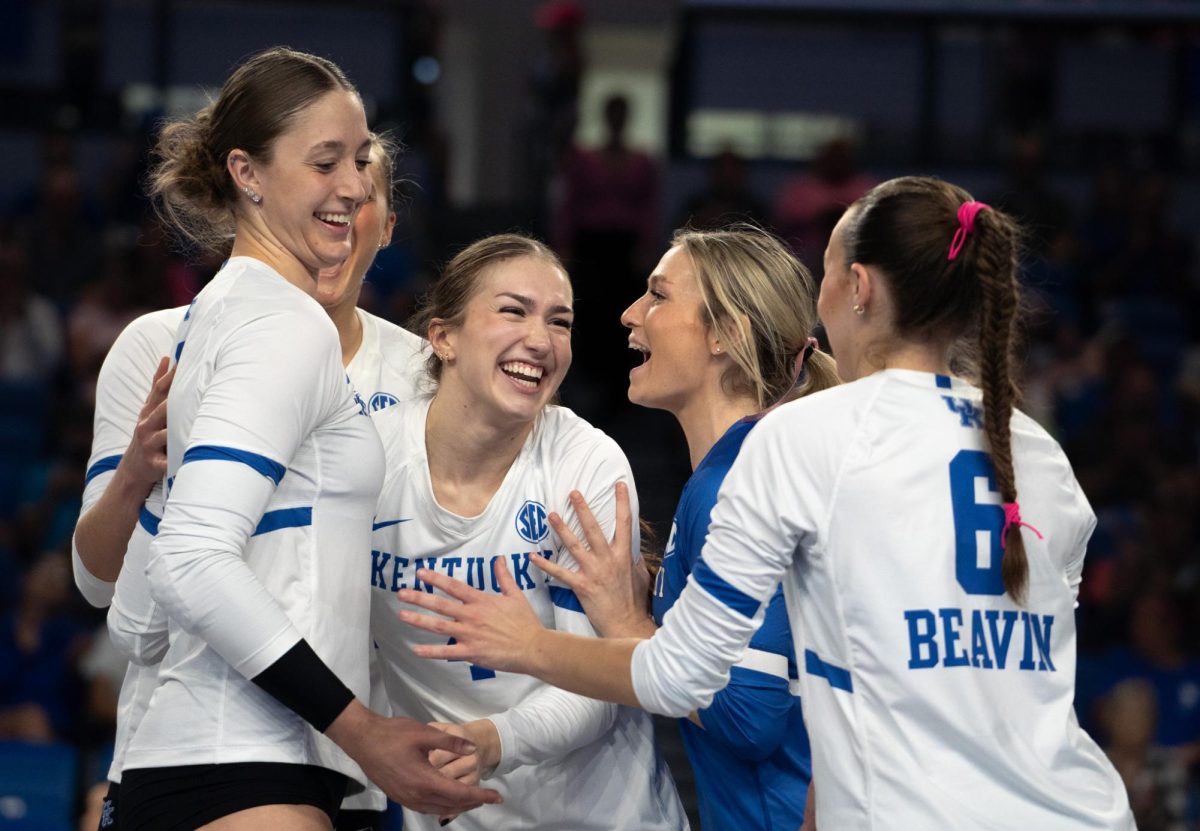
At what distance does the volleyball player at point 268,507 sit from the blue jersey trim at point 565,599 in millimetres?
437

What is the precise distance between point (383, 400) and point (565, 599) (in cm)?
59

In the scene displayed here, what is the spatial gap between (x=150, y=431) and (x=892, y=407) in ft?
3.94

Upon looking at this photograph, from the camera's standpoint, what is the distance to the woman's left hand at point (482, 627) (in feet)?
7.81

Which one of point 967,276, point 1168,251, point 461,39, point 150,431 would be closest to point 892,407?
point 967,276

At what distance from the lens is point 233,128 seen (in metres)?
2.39

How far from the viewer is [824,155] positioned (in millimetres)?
7664

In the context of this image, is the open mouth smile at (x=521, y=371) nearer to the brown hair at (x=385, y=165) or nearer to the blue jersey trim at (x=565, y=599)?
the blue jersey trim at (x=565, y=599)

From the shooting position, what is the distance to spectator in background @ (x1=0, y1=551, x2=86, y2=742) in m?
5.67

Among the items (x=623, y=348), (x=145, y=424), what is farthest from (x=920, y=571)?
(x=623, y=348)

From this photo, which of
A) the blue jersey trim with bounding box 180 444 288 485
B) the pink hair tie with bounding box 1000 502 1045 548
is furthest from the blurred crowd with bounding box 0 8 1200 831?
the pink hair tie with bounding box 1000 502 1045 548

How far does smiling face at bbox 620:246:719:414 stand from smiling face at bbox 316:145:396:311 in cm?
59

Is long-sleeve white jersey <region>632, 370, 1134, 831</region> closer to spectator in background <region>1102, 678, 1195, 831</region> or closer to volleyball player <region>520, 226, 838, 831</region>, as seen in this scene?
volleyball player <region>520, 226, 838, 831</region>

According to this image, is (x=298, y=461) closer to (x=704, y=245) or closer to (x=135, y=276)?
(x=704, y=245)

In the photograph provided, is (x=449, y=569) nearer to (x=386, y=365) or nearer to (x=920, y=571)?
(x=386, y=365)
